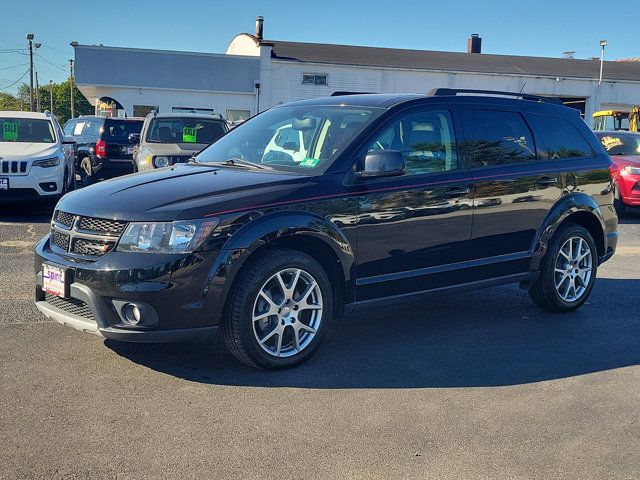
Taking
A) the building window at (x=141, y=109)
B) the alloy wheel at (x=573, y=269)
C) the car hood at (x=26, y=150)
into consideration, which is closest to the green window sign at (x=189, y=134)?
the car hood at (x=26, y=150)

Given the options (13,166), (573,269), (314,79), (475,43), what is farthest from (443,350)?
(475,43)

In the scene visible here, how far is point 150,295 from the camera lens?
4.05 meters

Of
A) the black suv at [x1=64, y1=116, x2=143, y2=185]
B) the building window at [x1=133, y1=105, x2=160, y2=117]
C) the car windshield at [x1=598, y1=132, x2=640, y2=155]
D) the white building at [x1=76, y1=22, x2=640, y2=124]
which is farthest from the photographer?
the building window at [x1=133, y1=105, x2=160, y2=117]

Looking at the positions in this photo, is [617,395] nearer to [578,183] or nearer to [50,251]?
[578,183]

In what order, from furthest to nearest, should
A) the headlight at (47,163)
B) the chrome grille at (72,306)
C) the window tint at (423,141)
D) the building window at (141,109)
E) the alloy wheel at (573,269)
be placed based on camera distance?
the building window at (141,109)
the headlight at (47,163)
the alloy wheel at (573,269)
the window tint at (423,141)
the chrome grille at (72,306)

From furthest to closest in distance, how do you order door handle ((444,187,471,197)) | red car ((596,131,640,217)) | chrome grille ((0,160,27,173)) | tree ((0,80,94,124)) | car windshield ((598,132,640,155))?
1. tree ((0,80,94,124))
2. car windshield ((598,132,640,155))
3. red car ((596,131,640,217))
4. chrome grille ((0,160,27,173))
5. door handle ((444,187,471,197))

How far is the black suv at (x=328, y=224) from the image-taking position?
4141 mm

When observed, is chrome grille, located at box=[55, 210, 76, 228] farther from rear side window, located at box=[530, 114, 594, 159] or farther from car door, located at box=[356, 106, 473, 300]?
rear side window, located at box=[530, 114, 594, 159]

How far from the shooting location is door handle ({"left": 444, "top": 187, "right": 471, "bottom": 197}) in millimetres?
5250

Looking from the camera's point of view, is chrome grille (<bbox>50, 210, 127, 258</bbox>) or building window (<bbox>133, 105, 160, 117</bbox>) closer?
chrome grille (<bbox>50, 210, 127, 258</bbox>)

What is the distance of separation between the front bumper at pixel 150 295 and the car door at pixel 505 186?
2.34 m

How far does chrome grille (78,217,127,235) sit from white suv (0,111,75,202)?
23.7 feet

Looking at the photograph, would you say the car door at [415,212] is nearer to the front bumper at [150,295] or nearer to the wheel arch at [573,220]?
the wheel arch at [573,220]

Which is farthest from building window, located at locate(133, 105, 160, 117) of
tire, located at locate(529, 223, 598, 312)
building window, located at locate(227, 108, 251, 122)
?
tire, located at locate(529, 223, 598, 312)
